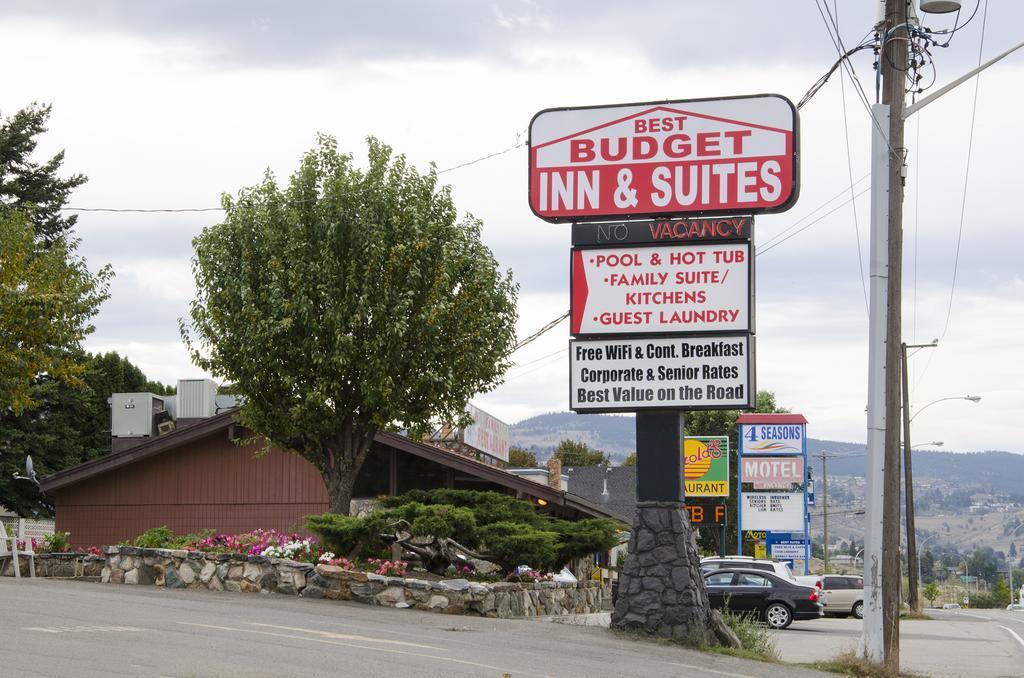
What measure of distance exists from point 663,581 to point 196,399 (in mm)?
22751

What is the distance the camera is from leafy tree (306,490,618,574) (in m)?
20.7

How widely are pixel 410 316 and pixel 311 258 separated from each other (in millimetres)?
2314

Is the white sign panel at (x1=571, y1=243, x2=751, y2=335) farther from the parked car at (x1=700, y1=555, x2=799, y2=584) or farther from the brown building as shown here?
the parked car at (x1=700, y1=555, x2=799, y2=584)

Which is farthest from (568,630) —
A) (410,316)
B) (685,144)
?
(410,316)

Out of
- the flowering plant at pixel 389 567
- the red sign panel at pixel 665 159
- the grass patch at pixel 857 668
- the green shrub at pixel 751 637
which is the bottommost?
the grass patch at pixel 857 668

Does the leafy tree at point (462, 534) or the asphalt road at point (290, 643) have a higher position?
the leafy tree at point (462, 534)

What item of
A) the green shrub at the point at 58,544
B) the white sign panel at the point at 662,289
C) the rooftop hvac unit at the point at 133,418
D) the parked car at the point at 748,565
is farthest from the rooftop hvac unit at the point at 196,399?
the white sign panel at the point at 662,289

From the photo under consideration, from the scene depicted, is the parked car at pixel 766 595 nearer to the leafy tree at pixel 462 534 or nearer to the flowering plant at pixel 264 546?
the leafy tree at pixel 462 534

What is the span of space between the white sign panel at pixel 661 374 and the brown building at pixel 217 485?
41.3 feet

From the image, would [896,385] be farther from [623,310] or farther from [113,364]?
[113,364]

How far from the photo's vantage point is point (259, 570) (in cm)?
2128

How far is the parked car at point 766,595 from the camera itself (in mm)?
30188

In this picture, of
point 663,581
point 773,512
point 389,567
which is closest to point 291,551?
point 389,567

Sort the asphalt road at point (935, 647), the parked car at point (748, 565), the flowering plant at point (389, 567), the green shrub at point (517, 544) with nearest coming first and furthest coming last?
the asphalt road at point (935, 647)
the flowering plant at point (389, 567)
the green shrub at point (517, 544)
the parked car at point (748, 565)
